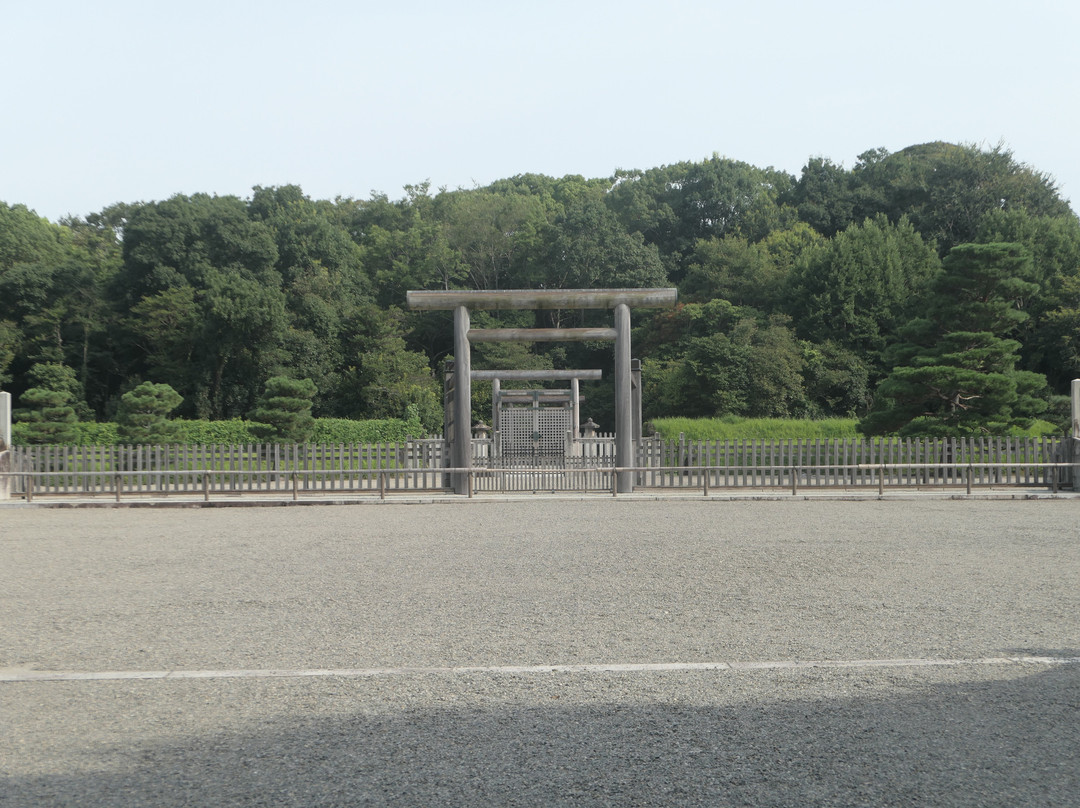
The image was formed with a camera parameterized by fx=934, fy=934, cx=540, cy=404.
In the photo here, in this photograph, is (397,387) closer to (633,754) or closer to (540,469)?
(540,469)

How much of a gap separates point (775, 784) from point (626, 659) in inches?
79.5

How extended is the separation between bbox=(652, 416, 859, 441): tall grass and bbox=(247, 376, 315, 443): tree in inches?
487

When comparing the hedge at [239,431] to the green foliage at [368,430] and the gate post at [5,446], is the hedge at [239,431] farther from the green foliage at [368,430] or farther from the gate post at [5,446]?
the gate post at [5,446]

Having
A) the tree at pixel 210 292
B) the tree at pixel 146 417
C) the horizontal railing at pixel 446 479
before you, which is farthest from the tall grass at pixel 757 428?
the tree at pixel 210 292

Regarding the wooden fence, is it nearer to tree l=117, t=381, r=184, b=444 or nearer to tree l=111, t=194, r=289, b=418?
tree l=117, t=381, r=184, b=444

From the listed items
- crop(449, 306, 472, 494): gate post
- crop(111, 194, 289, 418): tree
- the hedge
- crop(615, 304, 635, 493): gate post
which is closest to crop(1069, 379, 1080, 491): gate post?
crop(615, 304, 635, 493): gate post

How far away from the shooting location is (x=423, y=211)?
2217 inches

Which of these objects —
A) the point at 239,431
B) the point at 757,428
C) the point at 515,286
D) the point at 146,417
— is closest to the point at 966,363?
the point at 757,428

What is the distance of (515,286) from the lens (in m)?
52.3

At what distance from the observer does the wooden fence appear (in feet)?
60.5

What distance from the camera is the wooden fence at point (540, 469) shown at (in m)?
18.4

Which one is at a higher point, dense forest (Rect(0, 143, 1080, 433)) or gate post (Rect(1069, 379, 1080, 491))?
dense forest (Rect(0, 143, 1080, 433))

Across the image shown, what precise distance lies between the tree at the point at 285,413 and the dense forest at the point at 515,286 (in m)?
3.97

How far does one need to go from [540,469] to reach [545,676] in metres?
13.7
